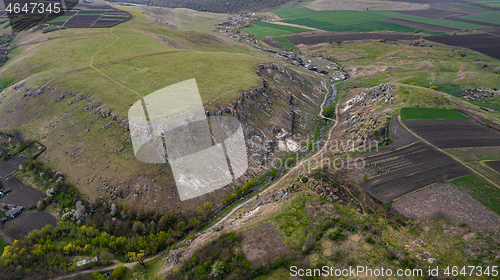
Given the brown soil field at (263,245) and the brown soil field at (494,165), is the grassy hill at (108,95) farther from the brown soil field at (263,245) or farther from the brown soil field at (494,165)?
the brown soil field at (494,165)

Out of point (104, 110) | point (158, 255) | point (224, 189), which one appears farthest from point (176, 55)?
point (158, 255)

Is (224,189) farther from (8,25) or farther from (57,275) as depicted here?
(8,25)

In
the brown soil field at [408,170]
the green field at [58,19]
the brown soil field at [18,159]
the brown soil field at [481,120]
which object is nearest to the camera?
the brown soil field at [408,170]

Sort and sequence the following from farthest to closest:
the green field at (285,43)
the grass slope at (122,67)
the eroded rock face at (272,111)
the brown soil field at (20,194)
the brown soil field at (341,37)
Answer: the brown soil field at (341,37) < the green field at (285,43) < the grass slope at (122,67) < the eroded rock face at (272,111) < the brown soil field at (20,194)

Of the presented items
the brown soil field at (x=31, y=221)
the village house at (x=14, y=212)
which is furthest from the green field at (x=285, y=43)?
the village house at (x=14, y=212)

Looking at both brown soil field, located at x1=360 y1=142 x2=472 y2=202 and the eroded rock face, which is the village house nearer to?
the eroded rock face

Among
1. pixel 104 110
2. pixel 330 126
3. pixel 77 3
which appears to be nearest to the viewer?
pixel 104 110

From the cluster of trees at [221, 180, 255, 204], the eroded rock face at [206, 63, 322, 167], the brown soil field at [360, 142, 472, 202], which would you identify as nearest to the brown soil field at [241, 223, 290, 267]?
→ the cluster of trees at [221, 180, 255, 204]
